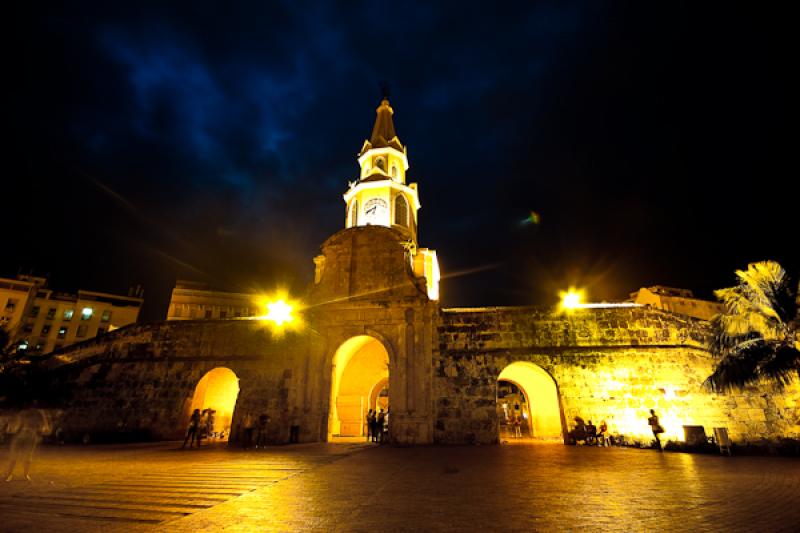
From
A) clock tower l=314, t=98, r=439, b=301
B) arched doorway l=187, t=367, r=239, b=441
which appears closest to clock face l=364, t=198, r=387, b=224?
clock tower l=314, t=98, r=439, b=301

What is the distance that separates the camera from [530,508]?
543 centimetres

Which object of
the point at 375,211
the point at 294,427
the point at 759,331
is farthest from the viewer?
the point at 375,211

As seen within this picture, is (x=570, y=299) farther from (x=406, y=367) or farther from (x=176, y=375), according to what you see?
(x=176, y=375)

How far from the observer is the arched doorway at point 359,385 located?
22.1 m

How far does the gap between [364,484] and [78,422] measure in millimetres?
19550

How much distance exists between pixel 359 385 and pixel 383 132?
20.4m

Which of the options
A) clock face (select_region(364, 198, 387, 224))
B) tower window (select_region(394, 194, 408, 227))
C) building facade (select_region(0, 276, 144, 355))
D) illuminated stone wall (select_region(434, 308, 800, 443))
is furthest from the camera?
building facade (select_region(0, 276, 144, 355))

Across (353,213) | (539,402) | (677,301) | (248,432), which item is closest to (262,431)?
(248,432)

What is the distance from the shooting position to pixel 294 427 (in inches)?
662

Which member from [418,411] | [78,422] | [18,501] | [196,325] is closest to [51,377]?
[78,422]

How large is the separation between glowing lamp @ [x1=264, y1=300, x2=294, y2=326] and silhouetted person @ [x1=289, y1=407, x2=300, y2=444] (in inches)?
178

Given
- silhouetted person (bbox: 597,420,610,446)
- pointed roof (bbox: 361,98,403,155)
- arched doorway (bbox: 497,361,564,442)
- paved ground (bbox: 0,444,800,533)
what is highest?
pointed roof (bbox: 361,98,403,155)

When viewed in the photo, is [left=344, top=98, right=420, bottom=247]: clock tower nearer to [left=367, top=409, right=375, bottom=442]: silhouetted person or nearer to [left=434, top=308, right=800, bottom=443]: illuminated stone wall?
[left=434, top=308, right=800, bottom=443]: illuminated stone wall

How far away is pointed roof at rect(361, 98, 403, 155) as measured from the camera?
2992 cm
